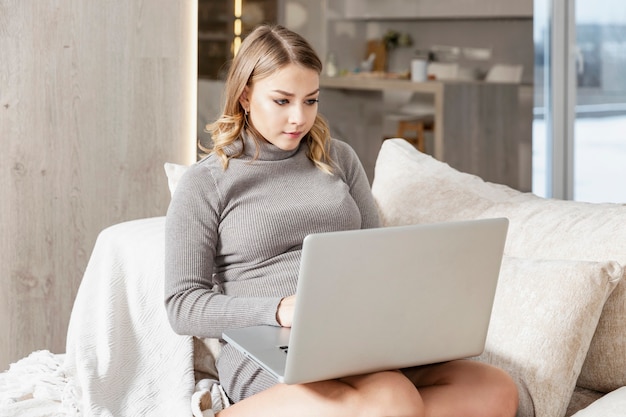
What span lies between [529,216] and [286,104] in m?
0.60

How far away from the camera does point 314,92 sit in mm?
1994

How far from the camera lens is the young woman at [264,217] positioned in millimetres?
1740

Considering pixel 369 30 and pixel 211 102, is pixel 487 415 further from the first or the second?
pixel 369 30

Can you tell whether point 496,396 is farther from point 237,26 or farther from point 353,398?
point 237,26

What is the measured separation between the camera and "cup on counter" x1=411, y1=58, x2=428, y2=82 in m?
3.83

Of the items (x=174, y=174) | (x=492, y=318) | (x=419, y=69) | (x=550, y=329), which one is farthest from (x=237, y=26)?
(x=550, y=329)

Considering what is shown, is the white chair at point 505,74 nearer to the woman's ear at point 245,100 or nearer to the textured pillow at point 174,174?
the textured pillow at point 174,174

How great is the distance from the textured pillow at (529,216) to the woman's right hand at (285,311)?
56 cm

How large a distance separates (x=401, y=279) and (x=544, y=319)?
449mm

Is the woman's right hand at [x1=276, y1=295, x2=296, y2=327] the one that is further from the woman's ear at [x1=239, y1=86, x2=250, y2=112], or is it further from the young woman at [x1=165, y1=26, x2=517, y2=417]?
the woman's ear at [x1=239, y1=86, x2=250, y2=112]

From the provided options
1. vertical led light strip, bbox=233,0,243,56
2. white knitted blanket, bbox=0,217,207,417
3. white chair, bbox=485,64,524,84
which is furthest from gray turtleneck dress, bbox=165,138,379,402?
white chair, bbox=485,64,524,84

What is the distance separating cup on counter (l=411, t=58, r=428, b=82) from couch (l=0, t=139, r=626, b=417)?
5.12 ft

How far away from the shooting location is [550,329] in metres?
→ 1.78

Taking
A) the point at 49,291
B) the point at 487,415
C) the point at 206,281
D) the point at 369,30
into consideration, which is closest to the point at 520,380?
the point at 487,415
